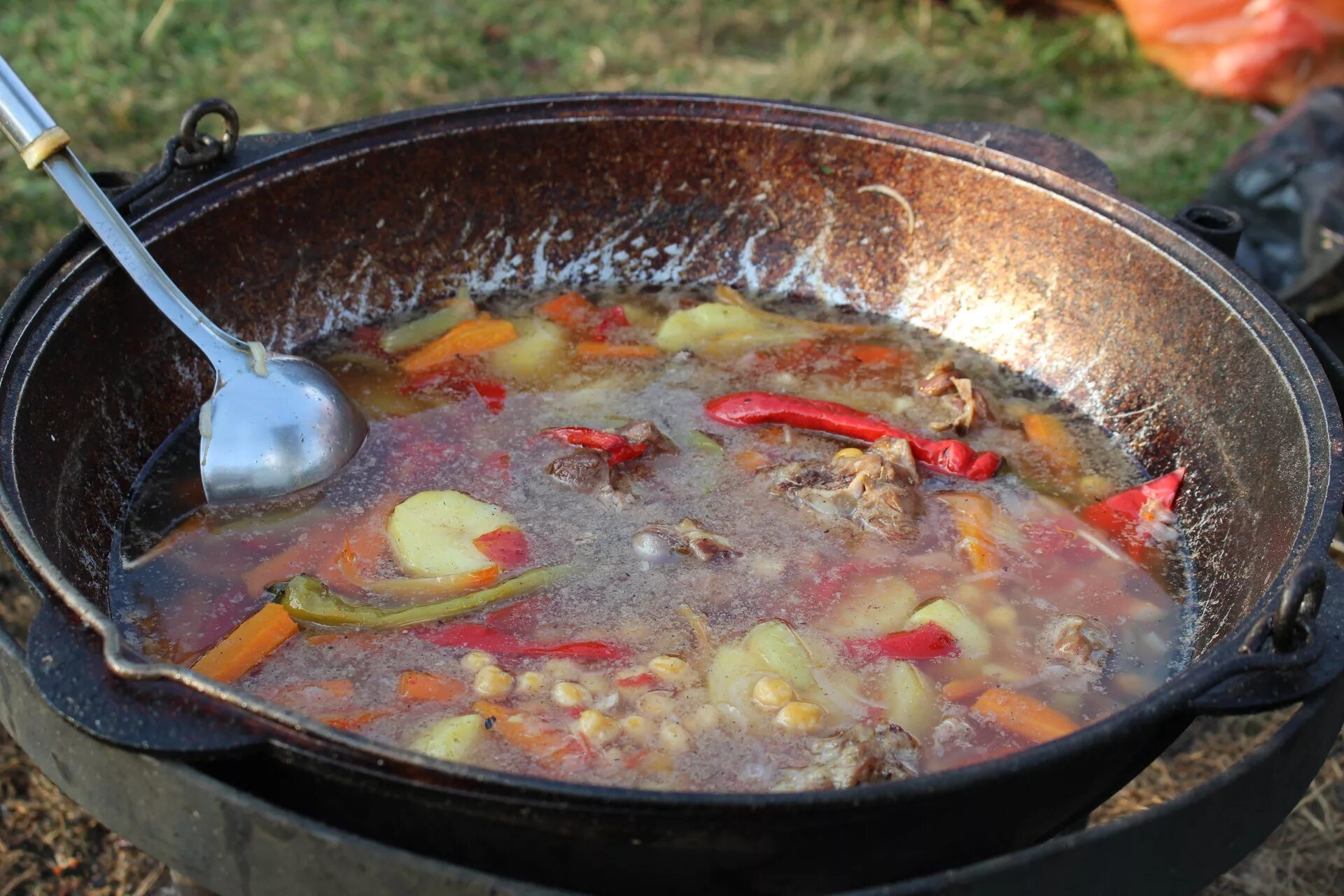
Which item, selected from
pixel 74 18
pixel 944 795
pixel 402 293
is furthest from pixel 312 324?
pixel 74 18

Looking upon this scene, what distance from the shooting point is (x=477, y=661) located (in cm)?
220

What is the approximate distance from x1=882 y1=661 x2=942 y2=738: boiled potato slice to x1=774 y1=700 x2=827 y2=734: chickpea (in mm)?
154

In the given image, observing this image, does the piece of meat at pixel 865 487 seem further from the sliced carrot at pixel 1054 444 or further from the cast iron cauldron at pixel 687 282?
the cast iron cauldron at pixel 687 282

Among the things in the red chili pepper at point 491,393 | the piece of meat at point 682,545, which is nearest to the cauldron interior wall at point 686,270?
the red chili pepper at point 491,393

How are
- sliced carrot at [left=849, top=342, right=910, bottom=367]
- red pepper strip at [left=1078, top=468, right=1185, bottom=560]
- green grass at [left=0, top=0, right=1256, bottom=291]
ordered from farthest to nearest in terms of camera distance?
green grass at [left=0, top=0, right=1256, bottom=291], sliced carrot at [left=849, top=342, right=910, bottom=367], red pepper strip at [left=1078, top=468, right=1185, bottom=560]

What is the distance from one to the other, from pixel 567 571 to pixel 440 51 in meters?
5.29

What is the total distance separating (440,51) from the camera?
6.88 m

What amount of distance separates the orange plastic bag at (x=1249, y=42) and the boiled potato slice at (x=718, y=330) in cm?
496

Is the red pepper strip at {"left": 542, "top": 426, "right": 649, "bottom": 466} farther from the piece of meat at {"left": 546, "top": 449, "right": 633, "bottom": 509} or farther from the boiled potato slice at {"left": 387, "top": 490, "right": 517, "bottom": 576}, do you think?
the boiled potato slice at {"left": 387, "top": 490, "right": 517, "bottom": 576}

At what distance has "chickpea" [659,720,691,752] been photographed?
2037mm

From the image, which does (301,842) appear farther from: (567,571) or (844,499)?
(844,499)

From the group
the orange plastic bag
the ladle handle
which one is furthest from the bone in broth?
the orange plastic bag

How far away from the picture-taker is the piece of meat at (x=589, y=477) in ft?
8.57

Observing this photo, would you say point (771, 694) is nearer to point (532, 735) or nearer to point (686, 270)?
point (532, 735)
